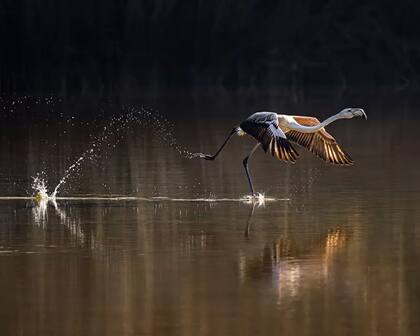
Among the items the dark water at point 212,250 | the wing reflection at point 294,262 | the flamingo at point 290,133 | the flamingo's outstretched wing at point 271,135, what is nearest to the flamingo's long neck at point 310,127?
the flamingo at point 290,133

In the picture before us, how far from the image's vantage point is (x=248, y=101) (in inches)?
1405

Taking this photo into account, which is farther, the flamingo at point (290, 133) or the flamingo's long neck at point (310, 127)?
the flamingo's long neck at point (310, 127)

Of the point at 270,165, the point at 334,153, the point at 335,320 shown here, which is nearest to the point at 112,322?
the point at 335,320

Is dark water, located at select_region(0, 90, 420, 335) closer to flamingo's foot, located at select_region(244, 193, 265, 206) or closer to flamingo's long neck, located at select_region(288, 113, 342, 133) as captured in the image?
flamingo's foot, located at select_region(244, 193, 265, 206)

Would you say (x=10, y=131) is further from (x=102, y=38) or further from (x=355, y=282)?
(x=102, y=38)

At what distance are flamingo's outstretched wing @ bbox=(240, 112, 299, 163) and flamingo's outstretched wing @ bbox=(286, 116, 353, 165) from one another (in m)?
0.66

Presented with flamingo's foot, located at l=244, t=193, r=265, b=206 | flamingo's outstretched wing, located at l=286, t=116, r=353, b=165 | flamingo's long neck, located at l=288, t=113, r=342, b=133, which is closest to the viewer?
flamingo's foot, located at l=244, t=193, r=265, b=206

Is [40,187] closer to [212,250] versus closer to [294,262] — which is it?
[212,250]

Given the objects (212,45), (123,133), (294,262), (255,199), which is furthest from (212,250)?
(212,45)

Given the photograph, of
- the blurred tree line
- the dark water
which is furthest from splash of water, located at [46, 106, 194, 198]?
the blurred tree line

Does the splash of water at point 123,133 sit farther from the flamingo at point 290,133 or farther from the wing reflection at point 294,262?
the wing reflection at point 294,262

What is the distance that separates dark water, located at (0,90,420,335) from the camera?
33.4 ft

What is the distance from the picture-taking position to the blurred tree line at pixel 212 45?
4388cm

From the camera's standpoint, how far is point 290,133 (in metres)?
16.2
